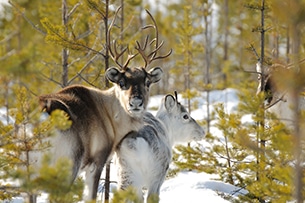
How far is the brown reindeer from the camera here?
6.64 metres

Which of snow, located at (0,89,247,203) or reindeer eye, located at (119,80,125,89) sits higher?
reindeer eye, located at (119,80,125,89)

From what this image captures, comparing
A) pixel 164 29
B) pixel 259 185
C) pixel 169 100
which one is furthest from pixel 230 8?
pixel 259 185

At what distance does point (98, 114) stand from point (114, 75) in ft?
1.86

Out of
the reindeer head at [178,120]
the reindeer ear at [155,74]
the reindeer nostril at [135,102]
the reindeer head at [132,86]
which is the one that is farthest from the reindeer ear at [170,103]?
the reindeer nostril at [135,102]

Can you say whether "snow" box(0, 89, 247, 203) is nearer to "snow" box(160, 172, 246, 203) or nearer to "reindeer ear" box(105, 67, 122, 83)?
"snow" box(160, 172, 246, 203)

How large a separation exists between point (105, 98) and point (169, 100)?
1321mm

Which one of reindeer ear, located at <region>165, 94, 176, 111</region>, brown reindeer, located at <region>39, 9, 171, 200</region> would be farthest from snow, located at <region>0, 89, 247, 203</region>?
brown reindeer, located at <region>39, 9, 171, 200</region>

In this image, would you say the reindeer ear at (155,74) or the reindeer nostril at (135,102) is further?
the reindeer ear at (155,74)

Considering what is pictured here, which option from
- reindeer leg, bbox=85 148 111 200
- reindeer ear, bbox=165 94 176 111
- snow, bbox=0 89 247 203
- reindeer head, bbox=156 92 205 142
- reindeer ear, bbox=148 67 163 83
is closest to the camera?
reindeer leg, bbox=85 148 111 200

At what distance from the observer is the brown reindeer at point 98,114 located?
664cm

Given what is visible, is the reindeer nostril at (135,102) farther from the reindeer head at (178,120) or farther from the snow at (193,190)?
the snow at (193,190)

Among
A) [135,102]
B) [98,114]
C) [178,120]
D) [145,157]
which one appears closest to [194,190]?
[178,120]

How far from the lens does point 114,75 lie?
7.34 metres

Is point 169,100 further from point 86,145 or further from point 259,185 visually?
point 259,185
